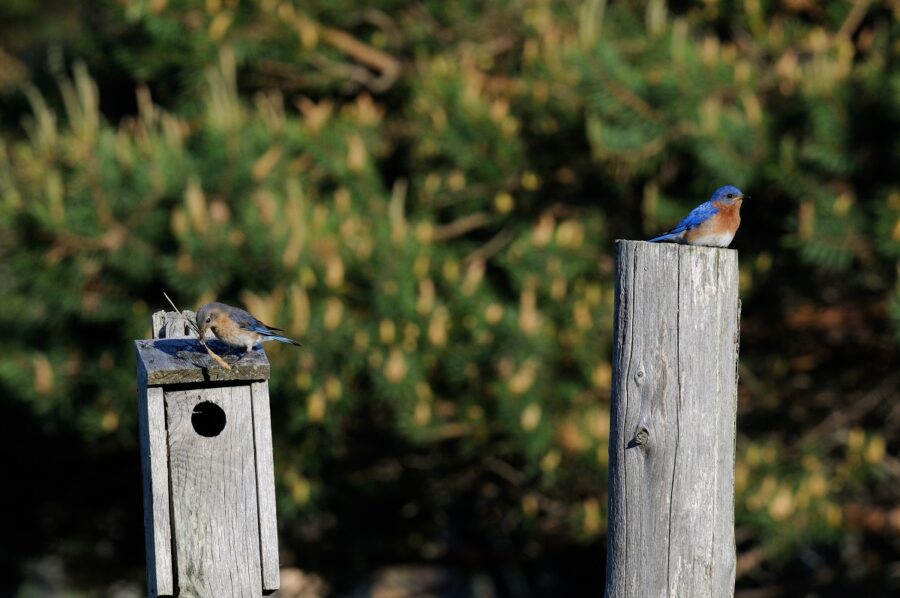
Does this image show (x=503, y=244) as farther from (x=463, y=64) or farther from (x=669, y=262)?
(x=669, y=262)

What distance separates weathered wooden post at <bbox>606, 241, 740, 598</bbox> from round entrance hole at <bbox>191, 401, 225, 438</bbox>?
47.6 inches

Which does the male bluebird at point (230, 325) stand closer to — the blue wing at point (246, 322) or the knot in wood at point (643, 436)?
the blue wing at point (246, 322)

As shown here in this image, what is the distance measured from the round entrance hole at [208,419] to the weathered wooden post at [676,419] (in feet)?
3.97

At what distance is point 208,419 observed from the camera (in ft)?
11.9

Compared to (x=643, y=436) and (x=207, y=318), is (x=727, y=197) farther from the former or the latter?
(x=207, y=318)

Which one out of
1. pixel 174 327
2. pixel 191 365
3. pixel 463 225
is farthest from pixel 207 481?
pixel 463 225

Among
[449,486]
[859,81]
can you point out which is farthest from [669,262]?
[449,486]

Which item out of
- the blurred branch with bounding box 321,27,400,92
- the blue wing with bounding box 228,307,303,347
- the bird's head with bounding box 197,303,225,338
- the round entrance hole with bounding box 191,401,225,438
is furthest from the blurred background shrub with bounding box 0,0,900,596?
the bird's head with bounding box 197,303,225,338

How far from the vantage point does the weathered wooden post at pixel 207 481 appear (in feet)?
10.1

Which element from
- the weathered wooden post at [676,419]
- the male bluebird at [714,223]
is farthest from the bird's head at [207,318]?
the male bluebird at [714,223]

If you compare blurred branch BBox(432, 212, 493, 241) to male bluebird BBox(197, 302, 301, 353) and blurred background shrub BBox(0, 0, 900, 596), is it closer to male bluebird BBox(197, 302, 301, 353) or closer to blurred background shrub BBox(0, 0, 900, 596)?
blurred background shrub BBox(0, 0, 900, 596)

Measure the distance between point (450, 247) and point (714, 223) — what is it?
113 inches

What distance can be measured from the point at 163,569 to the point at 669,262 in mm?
1552

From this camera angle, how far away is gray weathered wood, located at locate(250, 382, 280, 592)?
3133 mm
